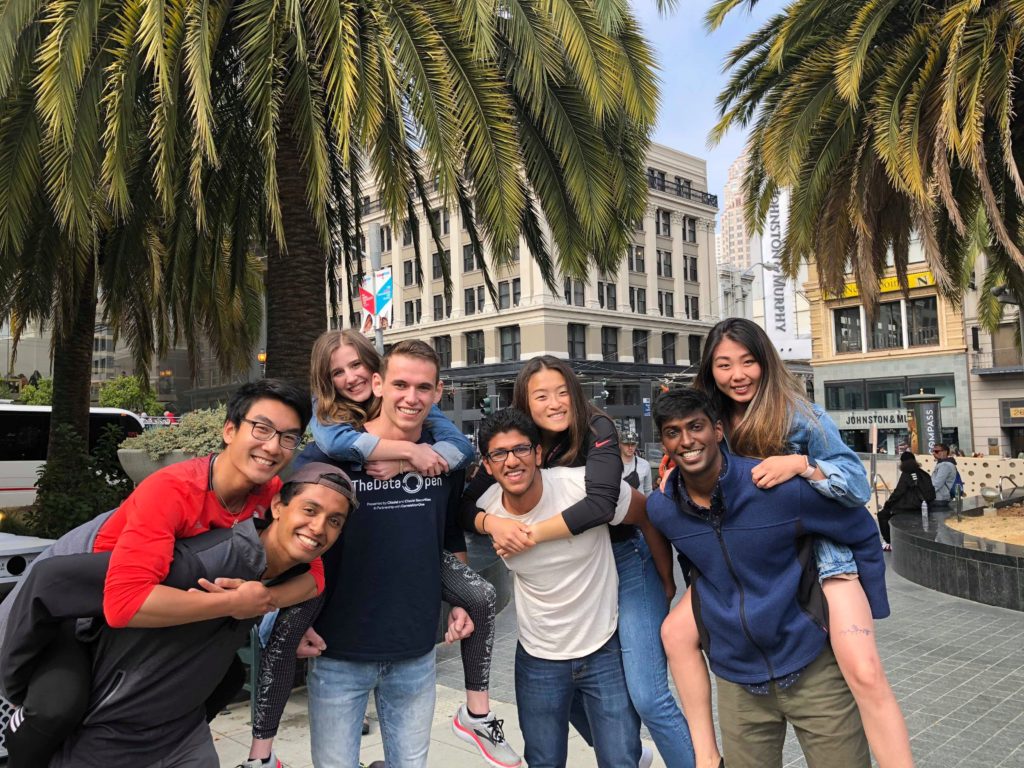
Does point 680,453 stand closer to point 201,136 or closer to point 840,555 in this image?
point 840,555

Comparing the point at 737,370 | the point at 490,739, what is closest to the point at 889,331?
the point at 737,370

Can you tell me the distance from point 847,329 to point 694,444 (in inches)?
1809

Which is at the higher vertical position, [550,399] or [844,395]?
[844,395]

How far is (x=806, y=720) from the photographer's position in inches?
104

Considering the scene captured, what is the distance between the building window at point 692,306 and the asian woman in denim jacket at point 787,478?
60.4 m

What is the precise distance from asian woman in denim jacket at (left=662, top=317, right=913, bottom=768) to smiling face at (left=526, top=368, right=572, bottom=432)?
53 centimetres

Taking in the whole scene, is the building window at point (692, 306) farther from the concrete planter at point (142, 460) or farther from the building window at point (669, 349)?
the concrete planter at point (142, 460)

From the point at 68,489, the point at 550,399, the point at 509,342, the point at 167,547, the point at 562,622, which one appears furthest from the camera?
the point at 509,342

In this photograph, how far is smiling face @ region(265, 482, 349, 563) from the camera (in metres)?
2.36

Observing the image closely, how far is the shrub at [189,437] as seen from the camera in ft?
25.6

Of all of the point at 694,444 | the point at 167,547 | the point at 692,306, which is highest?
the point at 692,306

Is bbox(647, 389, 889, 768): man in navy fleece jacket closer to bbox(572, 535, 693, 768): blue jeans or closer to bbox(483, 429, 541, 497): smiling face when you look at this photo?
bbox(572, 535, 693, 768): blue jeans

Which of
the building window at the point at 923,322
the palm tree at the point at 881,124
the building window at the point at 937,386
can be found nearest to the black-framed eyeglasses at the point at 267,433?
the palm tree at the point at 881,124

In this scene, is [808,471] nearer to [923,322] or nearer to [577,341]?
[923,322]
